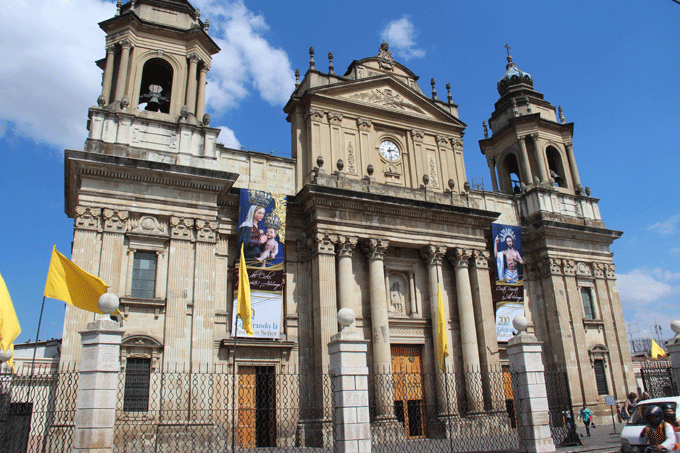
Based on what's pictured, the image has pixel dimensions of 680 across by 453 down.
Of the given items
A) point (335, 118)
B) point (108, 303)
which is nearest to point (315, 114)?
point (335, 118)

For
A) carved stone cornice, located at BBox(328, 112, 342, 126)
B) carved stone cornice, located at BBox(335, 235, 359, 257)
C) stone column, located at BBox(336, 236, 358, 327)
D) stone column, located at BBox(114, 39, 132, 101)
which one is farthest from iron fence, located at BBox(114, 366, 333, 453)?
carved stone cornice, located at BBox(328, 112, 342, 126)

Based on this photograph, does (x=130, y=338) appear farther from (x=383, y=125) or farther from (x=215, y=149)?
(x=383, y=125)

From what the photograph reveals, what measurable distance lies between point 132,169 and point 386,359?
1242 centimetres

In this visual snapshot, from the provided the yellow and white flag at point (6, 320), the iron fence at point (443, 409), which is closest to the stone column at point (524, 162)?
the iron fence at point (443, 409)

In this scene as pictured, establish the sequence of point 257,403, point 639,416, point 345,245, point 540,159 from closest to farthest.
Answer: point 639,416 < point 257,403 < point 345,245 < point 540,159

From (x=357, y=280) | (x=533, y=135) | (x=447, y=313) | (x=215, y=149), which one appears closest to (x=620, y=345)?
(x=447, y=313)

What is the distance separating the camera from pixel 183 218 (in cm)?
2111

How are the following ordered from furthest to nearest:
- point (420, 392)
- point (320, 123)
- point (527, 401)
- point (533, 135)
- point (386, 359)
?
point (533, 135) < point (320, 123) < point (420, 392) < point (386, 359) < point (527, 401)

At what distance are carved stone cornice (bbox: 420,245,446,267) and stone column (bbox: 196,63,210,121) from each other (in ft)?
38.9

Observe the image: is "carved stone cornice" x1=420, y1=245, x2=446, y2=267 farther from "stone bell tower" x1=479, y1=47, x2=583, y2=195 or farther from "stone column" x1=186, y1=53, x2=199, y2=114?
"stone column" x1=186, y1=53, x2=199, y2=114

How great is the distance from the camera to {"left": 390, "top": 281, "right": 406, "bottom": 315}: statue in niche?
24828 millimetres

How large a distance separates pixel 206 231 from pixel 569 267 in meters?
19.2

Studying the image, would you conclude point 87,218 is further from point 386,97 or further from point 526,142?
point 526,142

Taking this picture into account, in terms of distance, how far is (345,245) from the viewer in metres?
23.3
